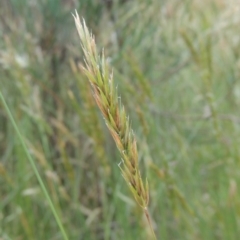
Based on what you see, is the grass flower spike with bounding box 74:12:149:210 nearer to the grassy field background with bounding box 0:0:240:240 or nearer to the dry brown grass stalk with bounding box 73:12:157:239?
the dry brown grass stalk with bounding box 73:12:157:239

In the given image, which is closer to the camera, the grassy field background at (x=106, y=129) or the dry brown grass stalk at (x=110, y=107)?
the dry brown grass stalk at (x=110, y=107)

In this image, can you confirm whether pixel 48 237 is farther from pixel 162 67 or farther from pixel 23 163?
pixel 162 67

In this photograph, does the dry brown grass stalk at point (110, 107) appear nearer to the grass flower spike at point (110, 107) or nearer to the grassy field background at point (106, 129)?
the grass flower spike at point (110, 107)

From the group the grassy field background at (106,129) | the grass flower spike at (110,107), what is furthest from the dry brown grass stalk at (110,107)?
the grassy field background at (106,129)

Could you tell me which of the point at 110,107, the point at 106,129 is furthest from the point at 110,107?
the point at 106,129

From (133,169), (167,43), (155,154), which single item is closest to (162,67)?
(167,43)

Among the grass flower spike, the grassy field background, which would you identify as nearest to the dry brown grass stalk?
the grass flower spike
